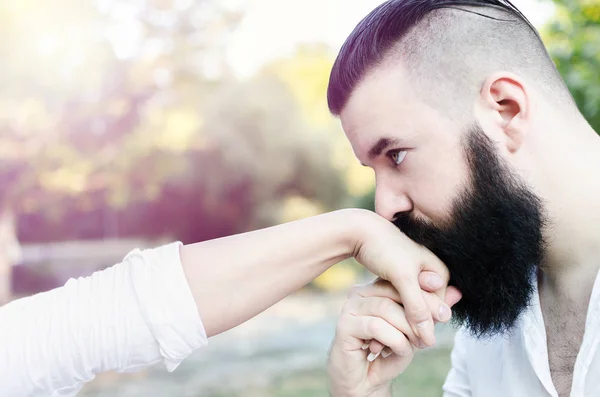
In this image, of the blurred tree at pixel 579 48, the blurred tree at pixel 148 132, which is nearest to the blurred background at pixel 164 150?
the blurred tree at pixel 148 132

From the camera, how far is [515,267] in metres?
1.90

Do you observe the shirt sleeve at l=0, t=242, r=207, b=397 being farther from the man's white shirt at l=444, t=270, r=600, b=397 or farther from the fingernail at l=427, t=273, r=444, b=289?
the man's white shirt at l=444, t=270, r=600, b=397

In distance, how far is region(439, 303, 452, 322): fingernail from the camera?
170cm

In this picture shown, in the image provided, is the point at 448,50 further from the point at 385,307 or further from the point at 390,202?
the point at 385,307

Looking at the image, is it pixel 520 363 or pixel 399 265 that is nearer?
pixel 399 265

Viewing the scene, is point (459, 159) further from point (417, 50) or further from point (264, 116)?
point (264, 116)

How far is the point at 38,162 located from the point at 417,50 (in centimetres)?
1366

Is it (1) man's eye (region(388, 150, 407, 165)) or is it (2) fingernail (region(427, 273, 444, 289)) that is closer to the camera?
(2) fingernail (region(427, 273, 444, 289))

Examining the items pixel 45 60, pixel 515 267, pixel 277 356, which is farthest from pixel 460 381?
pixel 45 60

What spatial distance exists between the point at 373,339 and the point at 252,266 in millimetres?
561

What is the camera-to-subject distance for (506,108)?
183 centimetres

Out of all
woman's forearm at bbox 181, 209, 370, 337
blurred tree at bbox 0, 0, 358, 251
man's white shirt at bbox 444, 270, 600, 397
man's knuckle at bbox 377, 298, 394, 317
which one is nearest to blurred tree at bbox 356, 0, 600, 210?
man's white shirt at bbox 444, 270, 600, 397

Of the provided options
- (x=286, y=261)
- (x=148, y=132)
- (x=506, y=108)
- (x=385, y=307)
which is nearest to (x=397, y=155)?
(x=506, y=108)

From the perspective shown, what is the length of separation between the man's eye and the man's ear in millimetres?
243
